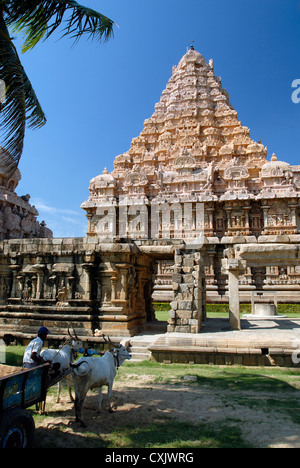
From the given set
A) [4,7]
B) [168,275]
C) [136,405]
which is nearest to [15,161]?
[4,7]

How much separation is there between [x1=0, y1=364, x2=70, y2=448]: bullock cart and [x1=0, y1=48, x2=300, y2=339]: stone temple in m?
5.57

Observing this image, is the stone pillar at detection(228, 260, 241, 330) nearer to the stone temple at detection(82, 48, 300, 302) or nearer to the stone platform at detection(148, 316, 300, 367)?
the stone platform at detection(148, 316, 300, 367)

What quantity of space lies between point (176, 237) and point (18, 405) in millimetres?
21443

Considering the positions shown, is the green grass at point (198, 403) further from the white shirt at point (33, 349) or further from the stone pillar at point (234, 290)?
the stone pillar at point (234, 290)

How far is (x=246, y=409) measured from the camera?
5.05m

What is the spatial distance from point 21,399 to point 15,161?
433 cm

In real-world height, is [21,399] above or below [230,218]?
below

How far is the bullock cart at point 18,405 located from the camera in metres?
3.31

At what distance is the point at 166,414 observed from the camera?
16.0 ft

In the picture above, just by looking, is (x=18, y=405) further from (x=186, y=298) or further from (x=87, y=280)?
(x=87, y=280)

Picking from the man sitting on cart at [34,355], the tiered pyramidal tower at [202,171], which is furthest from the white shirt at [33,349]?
the tiered pyramidal tower at [202,171]

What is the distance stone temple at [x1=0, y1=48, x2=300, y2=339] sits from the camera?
33.0 ft

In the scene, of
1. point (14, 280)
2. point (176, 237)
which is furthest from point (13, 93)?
point (176, 237)

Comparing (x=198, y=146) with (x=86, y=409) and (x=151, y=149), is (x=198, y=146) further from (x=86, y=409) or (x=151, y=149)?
(x=86, y=409)
